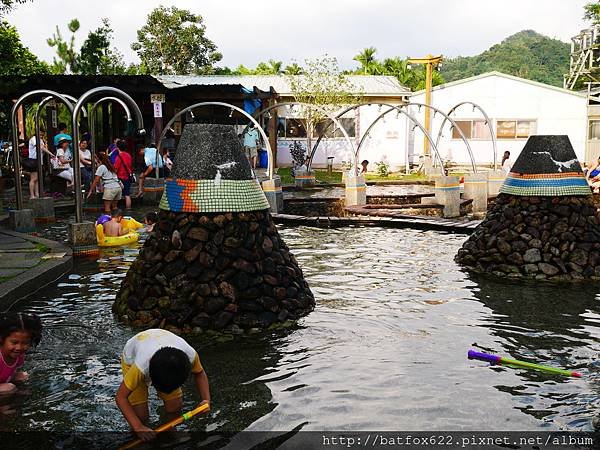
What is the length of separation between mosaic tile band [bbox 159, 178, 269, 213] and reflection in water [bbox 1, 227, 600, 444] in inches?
56.2

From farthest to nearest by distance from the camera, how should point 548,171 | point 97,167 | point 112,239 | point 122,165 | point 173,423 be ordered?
point 97,167 < point 122,165 < point 112,239 < point 548,171 < point 173,423

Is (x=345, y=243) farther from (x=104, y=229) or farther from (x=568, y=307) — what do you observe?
(x=568, y=307)

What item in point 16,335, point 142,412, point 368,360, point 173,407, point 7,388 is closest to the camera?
point 142,412

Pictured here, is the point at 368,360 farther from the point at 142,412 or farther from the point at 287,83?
the point at 287,83

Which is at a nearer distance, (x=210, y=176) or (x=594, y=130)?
(x=210, y=176)

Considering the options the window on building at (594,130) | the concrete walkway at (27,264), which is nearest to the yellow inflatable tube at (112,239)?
the concrete walkway at (27,264)

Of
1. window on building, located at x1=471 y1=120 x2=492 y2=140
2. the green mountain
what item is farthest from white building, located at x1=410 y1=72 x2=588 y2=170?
the green mountain

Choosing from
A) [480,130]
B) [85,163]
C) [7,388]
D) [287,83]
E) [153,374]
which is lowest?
[7,388]

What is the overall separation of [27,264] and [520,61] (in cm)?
10325

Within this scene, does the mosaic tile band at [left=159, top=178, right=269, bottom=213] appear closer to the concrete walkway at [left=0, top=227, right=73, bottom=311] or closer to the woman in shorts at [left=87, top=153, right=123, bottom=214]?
the concrete walkway at [left=0, top=227, right=73, bottom=311]

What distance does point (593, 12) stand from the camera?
46.2 meters

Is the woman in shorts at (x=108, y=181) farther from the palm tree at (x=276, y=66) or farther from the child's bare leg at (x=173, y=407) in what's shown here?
the palm tree at (x=276, y=66)

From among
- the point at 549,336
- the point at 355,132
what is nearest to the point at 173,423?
the point at 549,336

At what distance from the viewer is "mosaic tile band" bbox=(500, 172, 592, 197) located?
9930 mm
